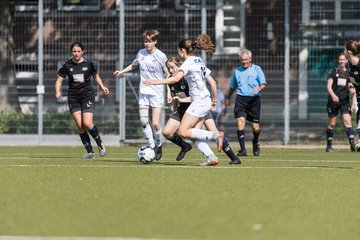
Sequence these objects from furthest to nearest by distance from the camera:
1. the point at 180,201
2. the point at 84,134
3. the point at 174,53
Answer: the point at 174,53, the point at 84,134, the point at 180,201

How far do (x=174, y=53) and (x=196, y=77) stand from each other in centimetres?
1226

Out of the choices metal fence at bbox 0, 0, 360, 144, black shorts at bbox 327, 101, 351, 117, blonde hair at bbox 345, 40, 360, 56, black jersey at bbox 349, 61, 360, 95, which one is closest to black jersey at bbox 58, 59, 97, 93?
black jersey at bbox 349, 61, 360, 95

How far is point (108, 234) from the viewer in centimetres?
859

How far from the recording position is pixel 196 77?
16.2 meters

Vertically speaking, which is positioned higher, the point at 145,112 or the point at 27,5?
the point at 27,5

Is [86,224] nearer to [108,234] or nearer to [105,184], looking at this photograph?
[108,234]

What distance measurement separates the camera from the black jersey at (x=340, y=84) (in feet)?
79.3

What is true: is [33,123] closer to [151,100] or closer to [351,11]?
[351,11]

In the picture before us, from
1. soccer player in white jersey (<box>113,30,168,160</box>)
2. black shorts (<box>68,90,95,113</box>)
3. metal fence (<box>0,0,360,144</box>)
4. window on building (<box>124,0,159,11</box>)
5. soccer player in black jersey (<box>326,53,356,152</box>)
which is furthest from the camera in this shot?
window on building (<box>124,0,159,11</box>)

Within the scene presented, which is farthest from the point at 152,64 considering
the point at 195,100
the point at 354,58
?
the point at 354,58

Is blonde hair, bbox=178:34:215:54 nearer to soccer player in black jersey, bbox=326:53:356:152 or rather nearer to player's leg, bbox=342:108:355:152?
soccer player in black jersey, bbox=326:53:356:152

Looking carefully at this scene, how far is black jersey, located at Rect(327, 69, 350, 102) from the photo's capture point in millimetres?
24156

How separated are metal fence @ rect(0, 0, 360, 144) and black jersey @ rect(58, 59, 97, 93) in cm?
809

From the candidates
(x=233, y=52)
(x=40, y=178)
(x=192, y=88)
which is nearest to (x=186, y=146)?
(x=192, y=88)
